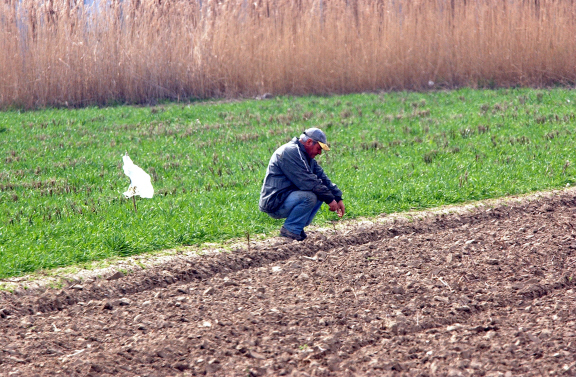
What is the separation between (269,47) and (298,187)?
903cm

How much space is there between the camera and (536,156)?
9.72 metres

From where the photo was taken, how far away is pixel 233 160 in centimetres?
964

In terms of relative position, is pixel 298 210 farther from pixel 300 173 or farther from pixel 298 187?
pixel 300 173

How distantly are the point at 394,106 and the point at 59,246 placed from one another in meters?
8.78

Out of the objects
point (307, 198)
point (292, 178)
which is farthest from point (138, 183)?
point (307, 198)

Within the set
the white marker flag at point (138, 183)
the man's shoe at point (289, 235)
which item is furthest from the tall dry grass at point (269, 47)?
the man's shoe at point (289, 235)

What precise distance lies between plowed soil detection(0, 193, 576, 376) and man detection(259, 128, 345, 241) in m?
0.28

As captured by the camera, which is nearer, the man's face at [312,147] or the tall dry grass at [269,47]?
the man's face at [312,147]

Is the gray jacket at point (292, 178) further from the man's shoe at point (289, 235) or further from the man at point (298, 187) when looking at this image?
the man's shoe at point (289, 235)

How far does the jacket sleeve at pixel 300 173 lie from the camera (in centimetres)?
630

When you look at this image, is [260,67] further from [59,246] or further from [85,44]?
[59,246]

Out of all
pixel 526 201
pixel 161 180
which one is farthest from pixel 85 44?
pixel 526 201

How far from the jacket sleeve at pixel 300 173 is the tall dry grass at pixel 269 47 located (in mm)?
8724

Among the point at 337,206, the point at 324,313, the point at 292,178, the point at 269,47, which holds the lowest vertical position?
the point at 324,313
